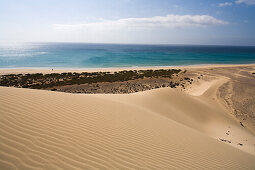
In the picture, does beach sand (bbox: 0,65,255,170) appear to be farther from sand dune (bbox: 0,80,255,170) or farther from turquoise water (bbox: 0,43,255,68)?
turquoise water (bbox: 0,43,255,68)

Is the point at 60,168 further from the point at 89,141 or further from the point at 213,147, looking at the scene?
the point at 213,147

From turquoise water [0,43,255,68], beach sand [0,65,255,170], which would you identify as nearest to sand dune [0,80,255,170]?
beach sand [0,65,255,170]

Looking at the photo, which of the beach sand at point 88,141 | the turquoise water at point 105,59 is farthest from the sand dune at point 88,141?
the turquoise water at point 105,59

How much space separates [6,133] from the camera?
253 centimetres

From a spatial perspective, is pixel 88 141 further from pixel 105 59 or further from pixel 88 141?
pixel 105 59

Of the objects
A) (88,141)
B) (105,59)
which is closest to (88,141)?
(88,141)

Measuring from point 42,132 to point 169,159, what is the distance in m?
2.80

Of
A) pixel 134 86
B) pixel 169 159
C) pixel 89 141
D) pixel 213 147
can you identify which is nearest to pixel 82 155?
pixel 89 141

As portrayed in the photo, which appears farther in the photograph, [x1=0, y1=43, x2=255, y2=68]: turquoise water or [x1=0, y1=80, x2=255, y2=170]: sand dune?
[x1=0, y1=43, x2=255, y2=68]: turquoise water

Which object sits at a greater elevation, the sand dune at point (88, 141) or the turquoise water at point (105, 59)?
the turquoise water at point (105, 59)

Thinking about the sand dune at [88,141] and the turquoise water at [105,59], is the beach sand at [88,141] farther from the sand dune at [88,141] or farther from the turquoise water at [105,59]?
the turquoise water at [105,59]

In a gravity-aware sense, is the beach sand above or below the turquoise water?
below

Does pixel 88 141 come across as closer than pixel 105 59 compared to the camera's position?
Yes

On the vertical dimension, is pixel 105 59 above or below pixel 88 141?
above
